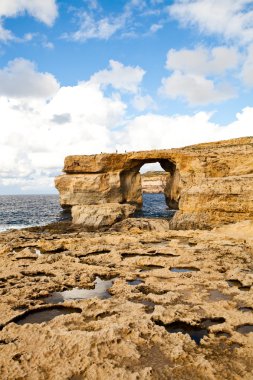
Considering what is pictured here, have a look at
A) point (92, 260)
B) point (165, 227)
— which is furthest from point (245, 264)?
point (165, 227)

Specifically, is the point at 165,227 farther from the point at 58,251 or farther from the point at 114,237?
the point at 58,251

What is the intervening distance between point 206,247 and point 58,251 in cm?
684

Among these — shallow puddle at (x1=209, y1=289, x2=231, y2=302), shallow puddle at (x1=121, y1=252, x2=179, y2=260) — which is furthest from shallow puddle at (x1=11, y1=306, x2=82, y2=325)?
shallow puddle at (x1=121, y1=252, x2=179, y2=260)

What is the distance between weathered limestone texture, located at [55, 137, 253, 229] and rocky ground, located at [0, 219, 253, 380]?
21.3ft

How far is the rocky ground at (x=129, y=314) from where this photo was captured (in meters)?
4.88

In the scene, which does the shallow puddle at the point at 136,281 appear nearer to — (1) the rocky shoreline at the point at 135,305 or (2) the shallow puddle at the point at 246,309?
(1) the rocky shoreline at the point at 135,305

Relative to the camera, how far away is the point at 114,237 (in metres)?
16.4

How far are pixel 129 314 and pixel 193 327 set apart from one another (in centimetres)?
139

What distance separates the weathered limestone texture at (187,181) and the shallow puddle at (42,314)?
14.2 metres

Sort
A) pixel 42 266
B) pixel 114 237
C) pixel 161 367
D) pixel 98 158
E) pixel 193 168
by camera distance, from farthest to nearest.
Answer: pixel 98 158 → pixel 193 168 → pixel 114 237 → pixel 42 266 → pixel 161 367

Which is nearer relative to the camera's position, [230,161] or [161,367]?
[161,367]

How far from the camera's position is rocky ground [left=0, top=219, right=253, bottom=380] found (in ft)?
16.0

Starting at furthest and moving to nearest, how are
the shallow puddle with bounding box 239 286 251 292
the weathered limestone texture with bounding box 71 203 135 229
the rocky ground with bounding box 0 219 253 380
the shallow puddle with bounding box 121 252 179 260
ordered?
1. the weathered limestone texture with bounding box 71 203 135 229
2. the shallow puddle with bounding box 121 252 179 260
3. the shallow puddle with bounding box 239 286 251 292
4. the rocky ground with bounding box 0 219 253 380

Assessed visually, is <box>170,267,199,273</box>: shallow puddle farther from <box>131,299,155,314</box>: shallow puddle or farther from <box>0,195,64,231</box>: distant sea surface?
<box>0,195,64,231</box>: distant sea surface
